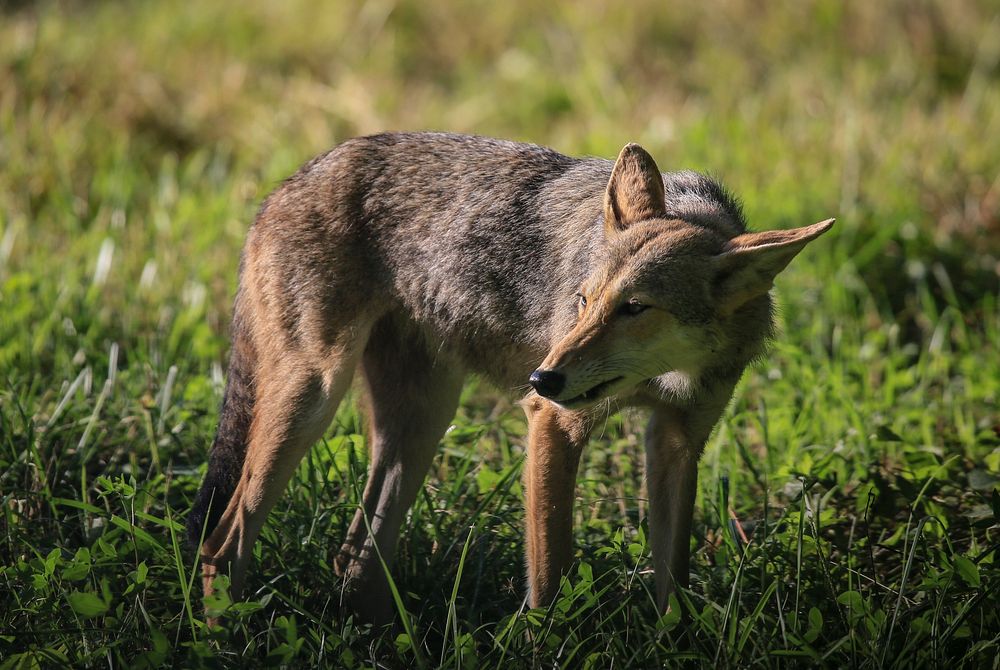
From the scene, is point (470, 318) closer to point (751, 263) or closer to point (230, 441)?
point (230, 441)

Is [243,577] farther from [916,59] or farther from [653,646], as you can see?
[916,59]

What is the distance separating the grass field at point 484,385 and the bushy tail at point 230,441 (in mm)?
230

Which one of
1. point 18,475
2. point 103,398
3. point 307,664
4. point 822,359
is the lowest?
point 307,664

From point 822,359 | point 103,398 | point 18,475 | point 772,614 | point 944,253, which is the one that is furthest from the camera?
point 944,253

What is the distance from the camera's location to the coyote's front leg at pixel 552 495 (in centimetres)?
437

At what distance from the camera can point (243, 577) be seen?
4594 mm

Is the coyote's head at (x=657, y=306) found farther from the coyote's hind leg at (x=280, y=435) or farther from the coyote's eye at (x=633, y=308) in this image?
the coyote's hind leg at (x=280, y=435)

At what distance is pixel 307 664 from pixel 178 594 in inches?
32.5

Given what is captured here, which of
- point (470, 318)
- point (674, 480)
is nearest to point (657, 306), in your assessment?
point (674, 480)

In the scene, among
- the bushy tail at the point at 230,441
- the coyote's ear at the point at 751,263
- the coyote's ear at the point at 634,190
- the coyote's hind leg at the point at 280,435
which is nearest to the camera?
the coyote's ear at the point at 751,263

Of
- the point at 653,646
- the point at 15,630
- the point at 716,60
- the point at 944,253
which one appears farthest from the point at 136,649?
the point at 716,60

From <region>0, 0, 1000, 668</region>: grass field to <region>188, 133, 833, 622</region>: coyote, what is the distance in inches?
8.3

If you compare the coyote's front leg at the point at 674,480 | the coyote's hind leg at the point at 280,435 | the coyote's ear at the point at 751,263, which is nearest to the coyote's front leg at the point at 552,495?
the coyote's front leg at the point at 674,480

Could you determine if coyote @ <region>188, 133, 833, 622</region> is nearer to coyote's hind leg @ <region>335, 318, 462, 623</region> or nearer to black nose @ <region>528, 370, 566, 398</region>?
coyote's hind leg @ <region>335, 318, 462, 623</region>
